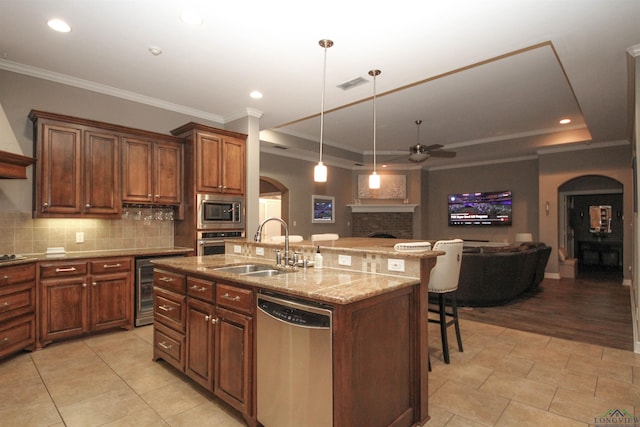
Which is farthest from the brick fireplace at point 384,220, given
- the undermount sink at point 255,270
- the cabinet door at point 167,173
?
the undermount sink at point 255,270

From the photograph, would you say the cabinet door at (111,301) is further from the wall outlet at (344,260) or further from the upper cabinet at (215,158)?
the wall outlet at (344,260)

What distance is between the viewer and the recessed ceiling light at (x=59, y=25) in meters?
2.78

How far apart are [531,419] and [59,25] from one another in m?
4.69

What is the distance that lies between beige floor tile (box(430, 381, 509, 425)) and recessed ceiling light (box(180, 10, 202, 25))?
11.3 feet

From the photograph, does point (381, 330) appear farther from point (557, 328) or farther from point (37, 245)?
point (37, 245)

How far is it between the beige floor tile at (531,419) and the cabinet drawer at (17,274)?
4095 mm

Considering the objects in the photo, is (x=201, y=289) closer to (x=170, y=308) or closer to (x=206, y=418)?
(x=170, y=308)

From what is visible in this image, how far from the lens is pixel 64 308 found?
3.47 m

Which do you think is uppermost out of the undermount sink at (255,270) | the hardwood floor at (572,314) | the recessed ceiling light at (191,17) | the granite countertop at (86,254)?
the recessed ceiling light at (191,17)

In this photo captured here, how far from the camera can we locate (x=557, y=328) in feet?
12.9

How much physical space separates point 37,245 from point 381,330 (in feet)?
13.0

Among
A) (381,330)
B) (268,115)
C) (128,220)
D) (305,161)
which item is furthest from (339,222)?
(381,330)

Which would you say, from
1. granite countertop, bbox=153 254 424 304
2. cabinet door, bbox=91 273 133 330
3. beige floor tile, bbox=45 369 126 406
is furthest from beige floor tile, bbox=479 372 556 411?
cabinet door, bbox=91 273 133 330

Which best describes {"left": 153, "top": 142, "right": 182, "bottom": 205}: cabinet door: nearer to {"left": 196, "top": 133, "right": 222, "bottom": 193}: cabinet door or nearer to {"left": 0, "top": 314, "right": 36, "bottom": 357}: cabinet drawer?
{"left": 196, "top": 133, "right": 222, "bottom": 193}: cabinet door
